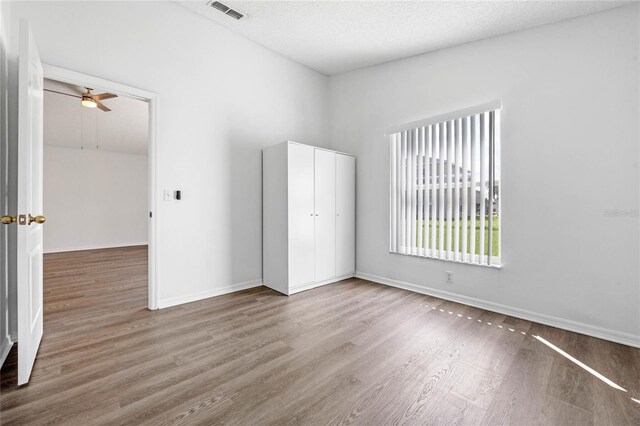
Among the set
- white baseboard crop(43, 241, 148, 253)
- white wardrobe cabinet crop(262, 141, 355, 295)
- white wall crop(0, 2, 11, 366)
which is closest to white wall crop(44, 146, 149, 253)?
white baseboard crop(43, 241, 148, 253)

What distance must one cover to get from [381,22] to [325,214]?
88.6 inches

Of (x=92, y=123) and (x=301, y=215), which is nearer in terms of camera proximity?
(x=301, y=215)

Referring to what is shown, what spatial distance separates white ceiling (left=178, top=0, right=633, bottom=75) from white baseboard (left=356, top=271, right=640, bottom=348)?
108 inches

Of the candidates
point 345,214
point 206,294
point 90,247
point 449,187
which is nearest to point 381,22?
point 449,187

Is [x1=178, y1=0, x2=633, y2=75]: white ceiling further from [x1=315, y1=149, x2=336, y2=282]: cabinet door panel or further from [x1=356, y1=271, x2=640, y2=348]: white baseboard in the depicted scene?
[x1=356, y1=271, x2=640, y2=348]: white baseboard

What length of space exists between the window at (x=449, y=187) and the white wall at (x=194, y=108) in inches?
70.2

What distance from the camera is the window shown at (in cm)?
299

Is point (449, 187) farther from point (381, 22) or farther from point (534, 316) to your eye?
point (381, 22)

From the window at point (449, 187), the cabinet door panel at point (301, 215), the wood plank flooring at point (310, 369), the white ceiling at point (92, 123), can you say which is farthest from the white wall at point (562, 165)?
the white ceiling at point (92, 123)

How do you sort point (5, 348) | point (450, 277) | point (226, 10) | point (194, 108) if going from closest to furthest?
point (5, 348)
point (226, 10)
point (194, 108)
point (450, 277)

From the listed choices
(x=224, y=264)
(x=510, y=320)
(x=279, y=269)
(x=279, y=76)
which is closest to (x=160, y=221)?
(x=224, y=264)

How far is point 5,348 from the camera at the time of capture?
1.98 meters

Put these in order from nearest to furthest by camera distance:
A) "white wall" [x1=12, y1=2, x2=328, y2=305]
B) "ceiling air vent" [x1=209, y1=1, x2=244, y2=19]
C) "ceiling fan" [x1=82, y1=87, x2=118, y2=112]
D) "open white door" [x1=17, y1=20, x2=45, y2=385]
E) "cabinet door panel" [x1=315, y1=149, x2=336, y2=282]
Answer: "open white door" [x1=17, y1=20, x2=45, y2=385] → "white wall" [x1=12, y1=2, x2=328, y2=305] → "ceiling air vent" [x1=209, y1=1, x2=244, y2=19] → "cabinet door panel" [x1=315, y1=149, x2=336, y2=282] → "ceiling fan" [x1=82, y1=87, x2=118, y2=112]

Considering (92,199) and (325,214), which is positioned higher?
(92,199)
